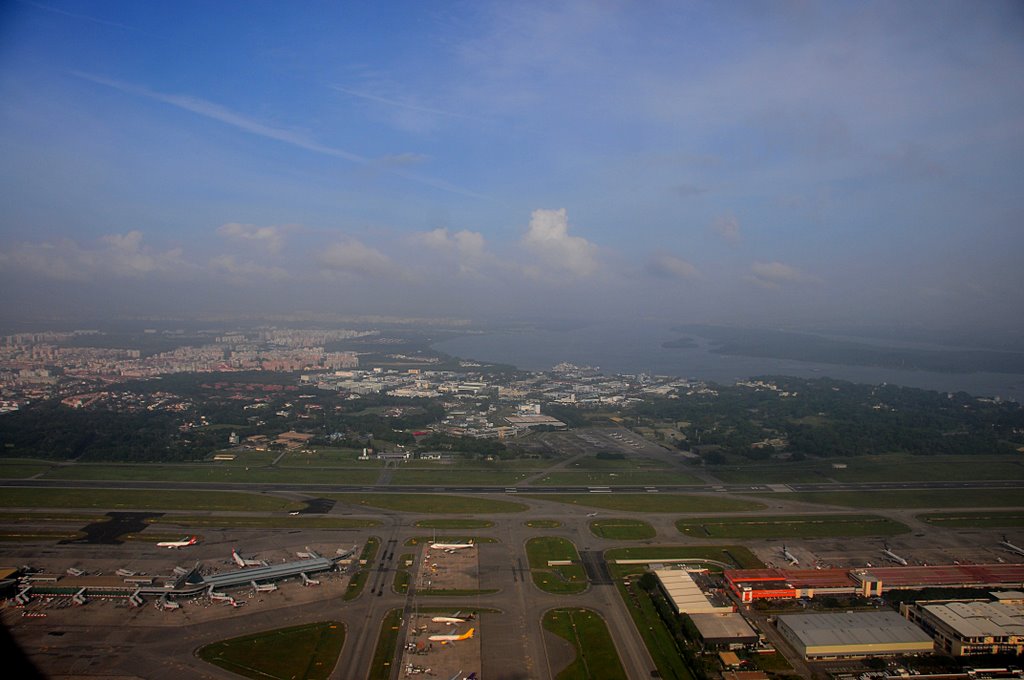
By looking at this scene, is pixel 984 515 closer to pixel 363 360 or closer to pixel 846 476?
pixel 846 476

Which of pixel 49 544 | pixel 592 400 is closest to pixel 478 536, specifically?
pixel 49 544

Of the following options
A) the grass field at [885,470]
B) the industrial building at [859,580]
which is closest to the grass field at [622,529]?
the industrial building at [859,580]

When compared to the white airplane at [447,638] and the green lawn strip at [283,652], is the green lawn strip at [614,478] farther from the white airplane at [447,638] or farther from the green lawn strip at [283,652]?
A: the green lawn strip at [283,652]

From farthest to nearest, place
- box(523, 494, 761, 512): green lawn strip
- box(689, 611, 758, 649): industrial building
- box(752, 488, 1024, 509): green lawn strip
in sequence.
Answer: box(752, 488, 1024, 509): green lawn strip → box(523, 494, 761, 512): green lawn strip → box(689, 611, 758, 649): industrial building

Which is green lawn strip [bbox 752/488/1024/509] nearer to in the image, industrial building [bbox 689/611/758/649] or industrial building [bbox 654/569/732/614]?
industrial building [bbox 654/569/732/614]

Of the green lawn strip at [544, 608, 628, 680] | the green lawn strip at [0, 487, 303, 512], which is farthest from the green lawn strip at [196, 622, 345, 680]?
the green lawn strip at [0, 487, 303, 512]

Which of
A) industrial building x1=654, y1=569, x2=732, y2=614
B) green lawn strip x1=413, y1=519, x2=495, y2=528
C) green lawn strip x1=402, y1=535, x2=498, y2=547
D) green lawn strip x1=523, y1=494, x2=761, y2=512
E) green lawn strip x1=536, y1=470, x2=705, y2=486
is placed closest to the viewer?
industrial building x1=654, y1=569, x2=732, y2=614
